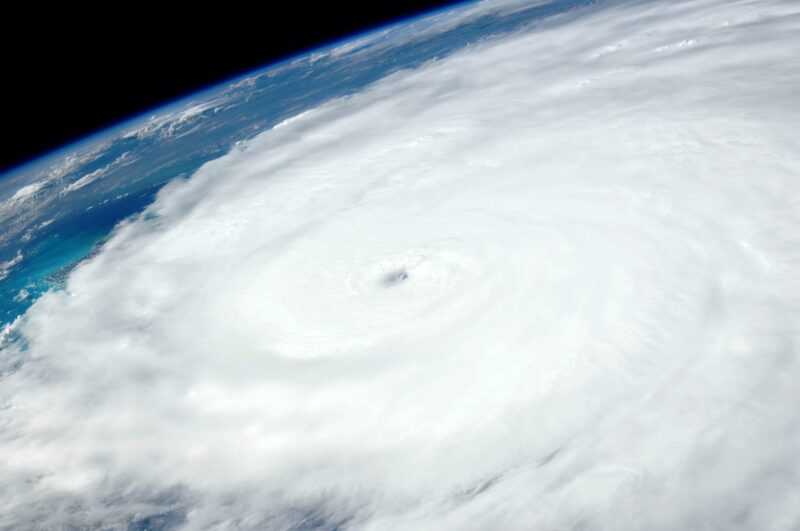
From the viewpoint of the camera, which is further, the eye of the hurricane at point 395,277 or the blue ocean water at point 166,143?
the blue ocean water at point 166,143

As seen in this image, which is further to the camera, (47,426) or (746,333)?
(47,426)

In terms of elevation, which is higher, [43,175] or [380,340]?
[43,175]

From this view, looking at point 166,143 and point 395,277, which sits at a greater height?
point 166,143

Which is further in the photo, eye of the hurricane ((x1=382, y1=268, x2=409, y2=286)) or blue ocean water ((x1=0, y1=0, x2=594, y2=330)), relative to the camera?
blue ocean water ((x1=0, y1=0, x2=594, y2=330))

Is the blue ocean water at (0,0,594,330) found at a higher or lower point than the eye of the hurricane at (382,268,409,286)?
higher

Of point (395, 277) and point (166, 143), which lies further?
point (166, 143)

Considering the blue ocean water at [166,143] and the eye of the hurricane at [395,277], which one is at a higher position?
the blue ocean water at [166,143]

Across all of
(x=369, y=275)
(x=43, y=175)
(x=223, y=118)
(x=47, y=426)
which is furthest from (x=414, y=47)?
(x=47, y=426)

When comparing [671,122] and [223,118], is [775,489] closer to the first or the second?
[671,122]
